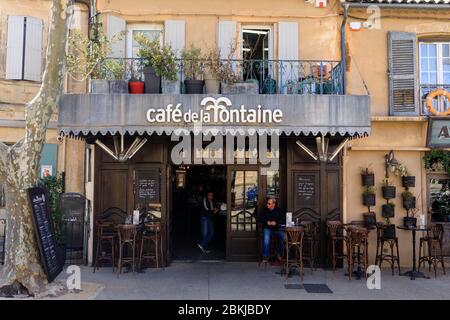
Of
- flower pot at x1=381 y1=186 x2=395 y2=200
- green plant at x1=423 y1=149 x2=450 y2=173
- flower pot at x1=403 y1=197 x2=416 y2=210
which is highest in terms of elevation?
green plant at x1=423 y1=149 x2=450 y2=173

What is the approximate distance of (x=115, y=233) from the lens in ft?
33.0

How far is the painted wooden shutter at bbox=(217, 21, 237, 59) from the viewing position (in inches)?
422

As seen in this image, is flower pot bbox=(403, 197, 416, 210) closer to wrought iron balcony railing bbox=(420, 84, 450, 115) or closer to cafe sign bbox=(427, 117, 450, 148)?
cafe sign bbox=(427, 117, 450, 148)

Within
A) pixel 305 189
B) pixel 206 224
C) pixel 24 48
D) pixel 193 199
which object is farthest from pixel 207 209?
pixel 24 48

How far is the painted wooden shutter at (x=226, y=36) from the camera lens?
10711 millimetres

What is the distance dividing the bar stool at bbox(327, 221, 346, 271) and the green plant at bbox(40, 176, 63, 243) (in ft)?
20.8

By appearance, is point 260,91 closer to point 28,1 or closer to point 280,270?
point 280,270

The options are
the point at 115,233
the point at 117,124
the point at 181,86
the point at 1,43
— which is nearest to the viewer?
the point at 117,124

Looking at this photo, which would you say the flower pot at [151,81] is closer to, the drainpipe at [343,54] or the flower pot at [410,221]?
the drainpipe at [343,54]

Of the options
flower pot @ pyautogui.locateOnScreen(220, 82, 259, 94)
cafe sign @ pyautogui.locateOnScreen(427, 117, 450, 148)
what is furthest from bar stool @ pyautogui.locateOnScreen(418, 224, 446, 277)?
flower pot @ pyautogui.locateOnScreen(220, 82, 259, 94)

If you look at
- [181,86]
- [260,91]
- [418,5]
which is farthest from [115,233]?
[418,5]

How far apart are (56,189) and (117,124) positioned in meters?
3.64

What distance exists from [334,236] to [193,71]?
4.72m

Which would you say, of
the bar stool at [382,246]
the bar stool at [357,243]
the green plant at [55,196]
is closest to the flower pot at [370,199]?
the bar stool at [382,246]
